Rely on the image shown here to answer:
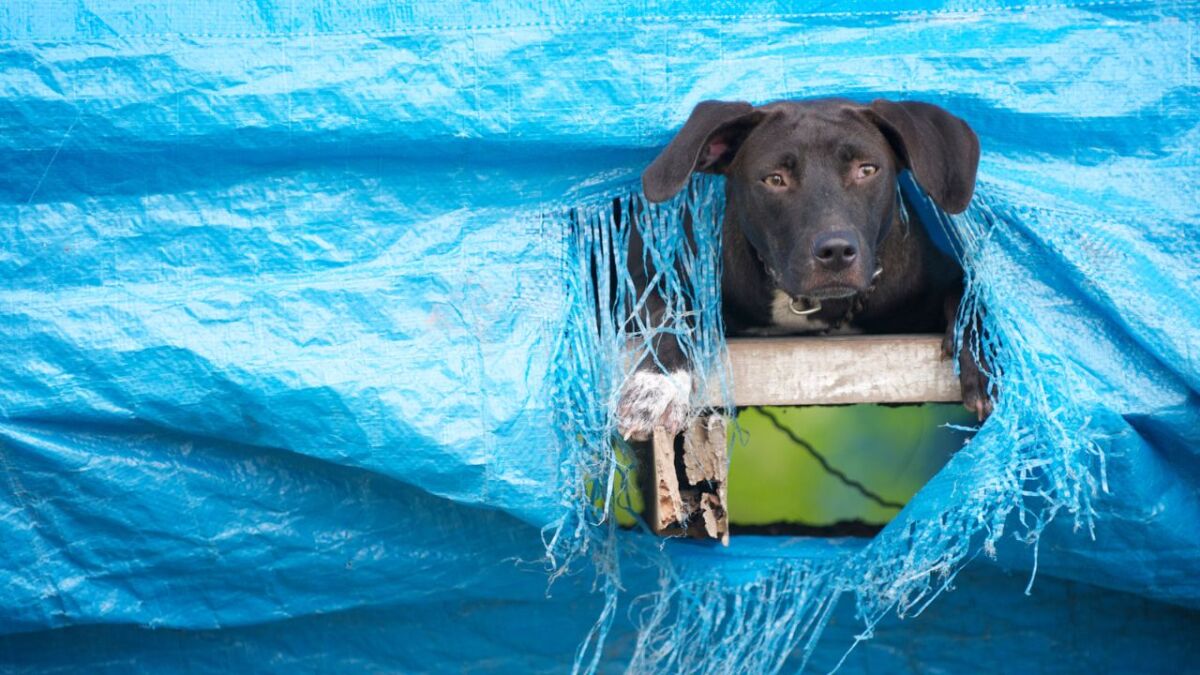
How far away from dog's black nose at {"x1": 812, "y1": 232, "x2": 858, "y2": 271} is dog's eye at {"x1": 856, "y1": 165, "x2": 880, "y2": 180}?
18 cm

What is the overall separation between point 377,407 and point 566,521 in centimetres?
43

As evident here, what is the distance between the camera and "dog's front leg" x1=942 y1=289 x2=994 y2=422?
249 cm

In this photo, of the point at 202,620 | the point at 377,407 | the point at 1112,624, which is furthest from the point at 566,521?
the point at 1112,624

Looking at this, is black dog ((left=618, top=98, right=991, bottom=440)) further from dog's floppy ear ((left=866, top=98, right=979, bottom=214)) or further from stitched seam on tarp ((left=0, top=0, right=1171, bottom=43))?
stitched seam on tarp ((left=0, top=0, right=1171, bottom=43))

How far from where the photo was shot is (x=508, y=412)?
7.88ft

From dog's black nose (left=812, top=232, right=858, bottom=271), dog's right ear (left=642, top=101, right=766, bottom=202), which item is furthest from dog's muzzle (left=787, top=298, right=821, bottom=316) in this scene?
dog's right ear (left=642, top=101, right=766, bottom=202)

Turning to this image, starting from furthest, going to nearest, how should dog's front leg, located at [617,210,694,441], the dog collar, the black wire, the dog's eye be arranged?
the black wire < the dog collar < the dog's eye < dog's front leg, located at [617,210,694,441]

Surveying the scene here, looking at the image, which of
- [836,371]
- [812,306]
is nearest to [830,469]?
[812,306]

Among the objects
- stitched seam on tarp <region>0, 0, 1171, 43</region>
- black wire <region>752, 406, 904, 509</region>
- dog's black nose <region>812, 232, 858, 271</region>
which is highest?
stitched seam on tarp <region>0, 0, 1171, 43</region>

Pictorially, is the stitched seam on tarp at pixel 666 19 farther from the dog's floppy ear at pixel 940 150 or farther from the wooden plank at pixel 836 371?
the wooden plank at pixel 836 371

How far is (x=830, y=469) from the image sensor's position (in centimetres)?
343

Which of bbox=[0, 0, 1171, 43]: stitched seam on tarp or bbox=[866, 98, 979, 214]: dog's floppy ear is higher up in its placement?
bbox=[0, 0, 1171, 43]: stitched seam on tarp

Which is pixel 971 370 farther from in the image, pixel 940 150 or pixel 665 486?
pixel 665 486

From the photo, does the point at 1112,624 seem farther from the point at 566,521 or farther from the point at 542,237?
the point at 542,237
